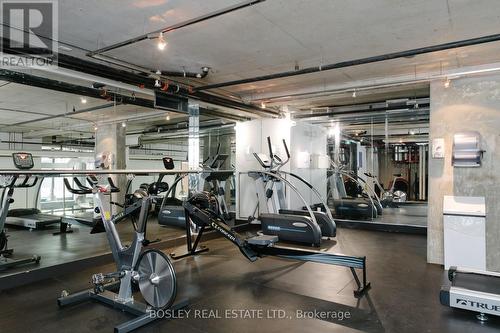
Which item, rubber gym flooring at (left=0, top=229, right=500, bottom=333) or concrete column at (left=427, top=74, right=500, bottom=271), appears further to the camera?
concrete column at (left=427, top=74, right=500, bottom=271)

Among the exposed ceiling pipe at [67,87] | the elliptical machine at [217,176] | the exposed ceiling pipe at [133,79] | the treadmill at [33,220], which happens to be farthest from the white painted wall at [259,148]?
the treadmill at [33,220]

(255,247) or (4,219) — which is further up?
(4,219)

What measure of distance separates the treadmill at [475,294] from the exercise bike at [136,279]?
2644mm

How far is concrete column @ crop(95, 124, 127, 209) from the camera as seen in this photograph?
17.3 feet

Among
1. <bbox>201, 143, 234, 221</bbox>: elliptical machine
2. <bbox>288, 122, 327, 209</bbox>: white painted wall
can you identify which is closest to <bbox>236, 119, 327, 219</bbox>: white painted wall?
<bbox>288, 122, 327, 209</bbox>: white painted wall

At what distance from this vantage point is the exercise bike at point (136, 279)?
114 inches

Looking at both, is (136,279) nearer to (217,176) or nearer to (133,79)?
(133,79)

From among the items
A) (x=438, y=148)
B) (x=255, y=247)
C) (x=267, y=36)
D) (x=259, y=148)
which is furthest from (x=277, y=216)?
(x=267, y=36)

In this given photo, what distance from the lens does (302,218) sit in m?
5.20

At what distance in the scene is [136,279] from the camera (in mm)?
3086

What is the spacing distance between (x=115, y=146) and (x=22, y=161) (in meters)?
1.72

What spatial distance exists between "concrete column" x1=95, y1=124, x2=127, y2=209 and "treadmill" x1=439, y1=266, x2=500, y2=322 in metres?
4.76

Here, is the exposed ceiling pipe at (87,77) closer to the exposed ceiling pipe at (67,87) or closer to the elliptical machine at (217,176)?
the exposed ceiling pipe at (67,87)

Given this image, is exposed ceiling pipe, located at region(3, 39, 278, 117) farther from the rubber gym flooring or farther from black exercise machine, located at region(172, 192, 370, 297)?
the rubber gym flooring
